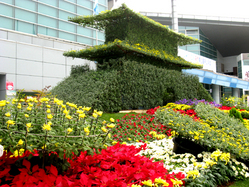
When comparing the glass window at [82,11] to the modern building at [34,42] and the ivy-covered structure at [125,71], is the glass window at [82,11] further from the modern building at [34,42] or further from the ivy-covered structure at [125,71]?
the ivy-covered structure at [125,71]

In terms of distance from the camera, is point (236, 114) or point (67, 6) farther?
point (67, 6)

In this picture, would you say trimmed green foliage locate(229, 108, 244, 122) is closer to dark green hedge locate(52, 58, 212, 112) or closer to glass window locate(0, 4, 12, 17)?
dark green hedge locate(52, 58, 212, 112)

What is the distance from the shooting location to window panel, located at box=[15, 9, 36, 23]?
16.7 m

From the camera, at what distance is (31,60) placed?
51.8ft

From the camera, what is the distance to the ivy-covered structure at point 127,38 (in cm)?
1000

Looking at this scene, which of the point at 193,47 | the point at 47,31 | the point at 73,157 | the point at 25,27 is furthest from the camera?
the point at 193,47

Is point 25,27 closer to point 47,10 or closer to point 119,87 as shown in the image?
point 47,10

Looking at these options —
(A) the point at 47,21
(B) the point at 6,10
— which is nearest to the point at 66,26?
(A) the point at 47,21

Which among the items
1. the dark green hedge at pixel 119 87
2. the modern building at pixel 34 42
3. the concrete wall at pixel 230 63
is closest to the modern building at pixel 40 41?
the modern building at pixel 34 42

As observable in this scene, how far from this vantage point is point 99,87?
870 cm

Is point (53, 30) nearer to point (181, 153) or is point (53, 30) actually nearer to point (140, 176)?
point (181, 153)

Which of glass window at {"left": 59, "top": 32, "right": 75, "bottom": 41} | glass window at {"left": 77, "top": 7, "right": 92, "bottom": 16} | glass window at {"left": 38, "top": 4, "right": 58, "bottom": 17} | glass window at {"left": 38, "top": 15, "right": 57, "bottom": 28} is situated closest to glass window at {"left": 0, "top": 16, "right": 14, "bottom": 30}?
glass window at {"left": 38, "top": 15, "right": 57, "bottom": 28}

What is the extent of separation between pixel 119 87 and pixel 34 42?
1056cm

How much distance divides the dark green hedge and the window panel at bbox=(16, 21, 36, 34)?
340 inches
